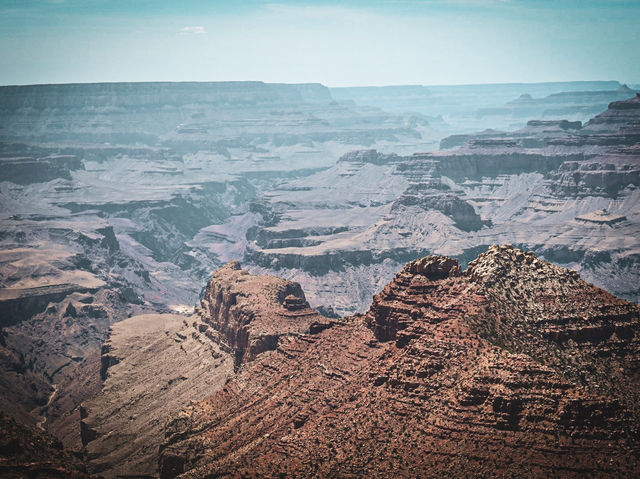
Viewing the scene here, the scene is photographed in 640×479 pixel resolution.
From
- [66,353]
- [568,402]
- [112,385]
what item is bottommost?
[66,353]

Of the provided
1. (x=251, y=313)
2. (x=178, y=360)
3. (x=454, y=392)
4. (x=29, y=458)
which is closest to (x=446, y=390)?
(x=454, y=392)

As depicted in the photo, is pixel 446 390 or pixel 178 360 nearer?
pixel 446 390

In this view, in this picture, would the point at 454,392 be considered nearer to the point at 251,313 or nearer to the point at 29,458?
the point at 29,458

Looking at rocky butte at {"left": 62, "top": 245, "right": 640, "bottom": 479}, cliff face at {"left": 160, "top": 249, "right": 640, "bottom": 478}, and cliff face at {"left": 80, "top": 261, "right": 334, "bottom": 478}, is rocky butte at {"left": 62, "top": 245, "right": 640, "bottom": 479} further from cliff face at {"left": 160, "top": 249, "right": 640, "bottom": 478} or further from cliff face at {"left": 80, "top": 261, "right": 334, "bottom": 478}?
cliff face at {"left": 80, "top": 261, "right": 334, "bottom": 478}

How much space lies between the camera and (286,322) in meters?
120

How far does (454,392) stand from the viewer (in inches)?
2657

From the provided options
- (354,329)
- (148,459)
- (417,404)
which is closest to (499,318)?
(417,404)

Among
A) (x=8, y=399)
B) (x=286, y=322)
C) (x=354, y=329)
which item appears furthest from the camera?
(x=8, y=399)

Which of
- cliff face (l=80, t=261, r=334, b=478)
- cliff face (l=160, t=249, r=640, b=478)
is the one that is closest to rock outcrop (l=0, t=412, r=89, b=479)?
cliff face (l=160, t=249, r=640, b=478)

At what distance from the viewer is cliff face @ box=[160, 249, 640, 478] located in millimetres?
62938

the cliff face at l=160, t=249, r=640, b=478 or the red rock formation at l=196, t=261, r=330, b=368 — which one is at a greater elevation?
the cliff face at l=160, t=249, r=640, b=478

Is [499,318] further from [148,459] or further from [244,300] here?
[244,300]

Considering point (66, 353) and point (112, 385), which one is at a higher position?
point (112, 385)

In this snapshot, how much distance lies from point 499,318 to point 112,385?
7478 cm
